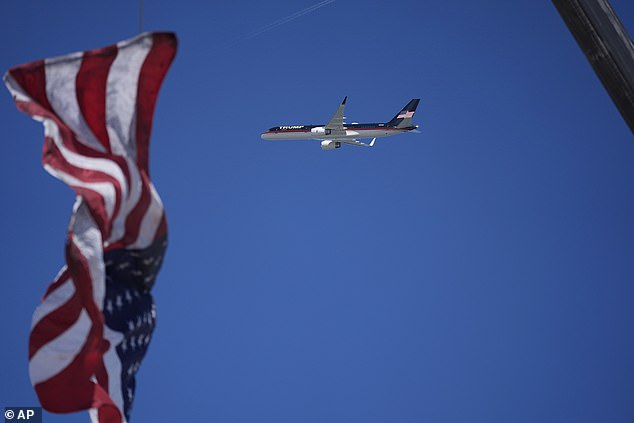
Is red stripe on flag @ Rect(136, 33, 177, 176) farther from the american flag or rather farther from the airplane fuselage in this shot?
the airplane fuselage

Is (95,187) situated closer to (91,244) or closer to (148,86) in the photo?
(91,244)

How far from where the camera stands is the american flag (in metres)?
7.27

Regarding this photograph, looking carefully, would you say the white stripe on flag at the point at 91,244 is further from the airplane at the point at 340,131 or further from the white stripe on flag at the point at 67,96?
the airplane at the point at 340,131

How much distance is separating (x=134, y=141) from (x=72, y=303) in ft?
6.64

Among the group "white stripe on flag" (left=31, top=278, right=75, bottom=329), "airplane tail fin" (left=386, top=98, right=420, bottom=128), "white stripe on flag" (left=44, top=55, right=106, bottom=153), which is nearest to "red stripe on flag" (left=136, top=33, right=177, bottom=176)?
"white stripe on flag" (left=44, top=55, right=106, bottom=153)

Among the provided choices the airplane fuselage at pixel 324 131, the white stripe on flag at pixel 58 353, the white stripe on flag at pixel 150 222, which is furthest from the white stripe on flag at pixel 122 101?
the airplane fuselage at pixel 324 131

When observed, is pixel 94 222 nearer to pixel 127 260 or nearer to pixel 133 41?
pixel 127 260

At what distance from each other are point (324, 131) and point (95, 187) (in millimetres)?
66708

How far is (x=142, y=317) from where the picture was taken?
882 cm

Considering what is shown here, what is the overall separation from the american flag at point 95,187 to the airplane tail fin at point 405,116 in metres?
68.4

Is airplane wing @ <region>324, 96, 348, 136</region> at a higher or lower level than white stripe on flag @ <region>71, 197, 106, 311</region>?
higher

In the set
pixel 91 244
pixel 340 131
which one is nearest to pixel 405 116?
pixel 340 131

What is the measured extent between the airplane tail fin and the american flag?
6840 cm

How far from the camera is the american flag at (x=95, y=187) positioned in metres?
7.27
